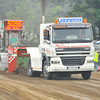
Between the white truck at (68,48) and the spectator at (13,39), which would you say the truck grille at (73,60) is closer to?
the white truck at (68,48)

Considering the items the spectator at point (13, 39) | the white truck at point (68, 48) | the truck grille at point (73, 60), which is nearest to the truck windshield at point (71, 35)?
the white truck at point (68, 48)

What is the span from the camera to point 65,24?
1378cm

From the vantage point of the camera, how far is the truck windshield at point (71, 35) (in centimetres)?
1345

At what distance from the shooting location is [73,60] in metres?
13.5

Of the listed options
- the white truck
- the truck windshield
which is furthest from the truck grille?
the truck windshield

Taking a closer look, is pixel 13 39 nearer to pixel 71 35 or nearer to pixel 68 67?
pixel 71 35

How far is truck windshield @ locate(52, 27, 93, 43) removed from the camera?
13.4m

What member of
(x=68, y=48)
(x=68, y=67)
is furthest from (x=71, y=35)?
(x=68, y=67)

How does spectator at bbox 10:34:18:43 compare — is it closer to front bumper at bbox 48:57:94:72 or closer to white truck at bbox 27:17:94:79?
white truck at bbox 27:17:94:79

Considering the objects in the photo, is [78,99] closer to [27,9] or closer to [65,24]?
[65,24]

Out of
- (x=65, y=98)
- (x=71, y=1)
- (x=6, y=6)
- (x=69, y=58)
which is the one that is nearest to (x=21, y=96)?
(x=65, y=98)

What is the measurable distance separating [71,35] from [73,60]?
3.65ft

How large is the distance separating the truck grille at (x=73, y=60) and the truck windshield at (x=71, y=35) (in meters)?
0.75

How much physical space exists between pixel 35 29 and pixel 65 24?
41.7m
